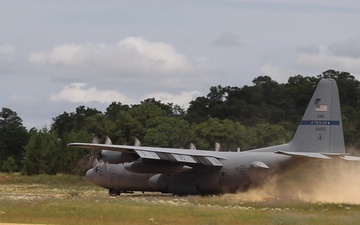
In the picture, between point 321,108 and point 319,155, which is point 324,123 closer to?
point 321,108

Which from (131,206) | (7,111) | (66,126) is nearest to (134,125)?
(66,126)

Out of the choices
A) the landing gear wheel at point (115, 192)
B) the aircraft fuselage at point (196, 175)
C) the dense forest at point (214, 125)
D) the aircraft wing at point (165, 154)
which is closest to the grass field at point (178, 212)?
the aircraft fuselage at point (196, 175)

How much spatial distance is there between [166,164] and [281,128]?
108 feet

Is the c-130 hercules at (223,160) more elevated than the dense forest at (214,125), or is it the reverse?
the dense forest at (214,125)

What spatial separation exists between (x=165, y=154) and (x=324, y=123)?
9.11 metres

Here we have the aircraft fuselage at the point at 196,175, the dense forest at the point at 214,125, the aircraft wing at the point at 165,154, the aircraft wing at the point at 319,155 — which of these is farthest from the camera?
the dense forest at the point at 214,125

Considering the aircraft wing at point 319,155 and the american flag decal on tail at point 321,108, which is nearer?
the aircraft wing at point 319,155

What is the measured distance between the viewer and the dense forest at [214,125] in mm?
84438

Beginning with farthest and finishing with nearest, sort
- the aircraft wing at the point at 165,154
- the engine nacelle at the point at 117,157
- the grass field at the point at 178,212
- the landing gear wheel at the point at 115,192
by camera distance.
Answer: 1. the landing gear wheel at the point at 115,192
2. the engine nacelle at the point at 117,157
3. the aircraft wing at the point at 165,154
4. the grass field at the point at 178,212

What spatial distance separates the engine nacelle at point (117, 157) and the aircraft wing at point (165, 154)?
0.43 meters

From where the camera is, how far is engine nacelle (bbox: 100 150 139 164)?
168ft

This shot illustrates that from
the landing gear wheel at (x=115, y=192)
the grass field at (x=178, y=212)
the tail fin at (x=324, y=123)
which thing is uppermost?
the tail fin at (x=324, y=123)

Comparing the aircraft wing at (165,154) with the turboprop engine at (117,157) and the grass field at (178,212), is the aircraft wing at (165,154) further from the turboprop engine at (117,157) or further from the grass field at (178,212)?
the grass field at (178,212)

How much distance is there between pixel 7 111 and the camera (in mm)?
154250
